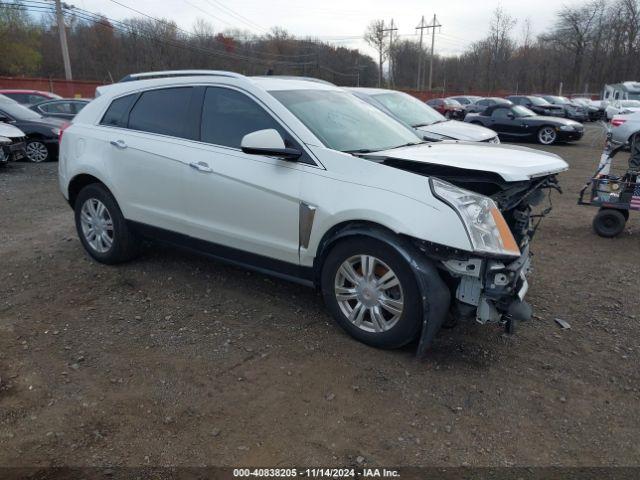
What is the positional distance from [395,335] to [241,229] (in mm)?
1449

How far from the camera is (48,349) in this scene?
3.55 meters

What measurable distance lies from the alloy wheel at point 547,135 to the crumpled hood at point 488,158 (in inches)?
555

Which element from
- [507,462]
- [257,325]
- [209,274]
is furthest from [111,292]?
[507,462]

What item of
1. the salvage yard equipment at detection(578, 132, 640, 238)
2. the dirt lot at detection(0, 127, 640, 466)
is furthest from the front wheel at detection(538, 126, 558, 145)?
the dirt lot at detection(0, 127, 640, 466)

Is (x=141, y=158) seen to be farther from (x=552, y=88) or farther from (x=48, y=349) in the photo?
(x=552, y=88)

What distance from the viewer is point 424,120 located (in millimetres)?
9297

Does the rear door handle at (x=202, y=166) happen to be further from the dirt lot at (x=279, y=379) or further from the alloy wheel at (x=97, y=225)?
the alloy wheel at (x=97, y=225)

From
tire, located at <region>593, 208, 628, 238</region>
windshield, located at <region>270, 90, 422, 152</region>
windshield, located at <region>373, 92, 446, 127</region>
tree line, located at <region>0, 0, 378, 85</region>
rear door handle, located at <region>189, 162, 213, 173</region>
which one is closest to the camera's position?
windshield, located at <region>270, 90, 422, 152</region>

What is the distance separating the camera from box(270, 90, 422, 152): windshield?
381 cm

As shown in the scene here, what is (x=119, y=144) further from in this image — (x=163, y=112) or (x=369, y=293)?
(x=369, y=293)

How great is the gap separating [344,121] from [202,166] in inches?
47.3

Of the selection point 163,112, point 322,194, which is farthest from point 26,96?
point 322,194

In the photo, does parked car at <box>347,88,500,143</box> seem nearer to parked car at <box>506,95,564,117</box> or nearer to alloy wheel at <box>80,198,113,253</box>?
alloy wheel at <box>80,198,113,253</box>

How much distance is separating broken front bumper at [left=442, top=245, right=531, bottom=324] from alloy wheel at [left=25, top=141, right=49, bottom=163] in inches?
479
